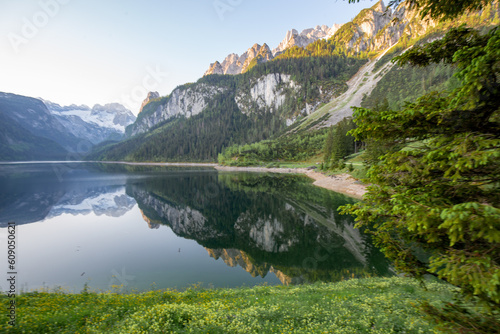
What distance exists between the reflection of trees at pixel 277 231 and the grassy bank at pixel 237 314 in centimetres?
747

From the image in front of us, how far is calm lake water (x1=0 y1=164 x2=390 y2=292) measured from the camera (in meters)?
17.7

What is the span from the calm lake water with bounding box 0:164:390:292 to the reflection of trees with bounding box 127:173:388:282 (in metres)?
0.11

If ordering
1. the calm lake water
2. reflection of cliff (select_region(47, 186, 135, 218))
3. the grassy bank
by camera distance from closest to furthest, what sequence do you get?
the grassy bank → the calm lake water → reflection of cliff (select_region(47, 186, 135, 218))

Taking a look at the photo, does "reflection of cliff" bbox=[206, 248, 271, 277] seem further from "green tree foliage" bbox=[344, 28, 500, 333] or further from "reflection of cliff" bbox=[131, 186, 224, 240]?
"green tree foliage" bbox=[344, 28, 500, 333]

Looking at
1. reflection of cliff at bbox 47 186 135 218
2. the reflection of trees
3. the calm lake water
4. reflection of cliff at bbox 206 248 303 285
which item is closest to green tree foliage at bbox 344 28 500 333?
reflection of cliff at bbox 206 248 303 285

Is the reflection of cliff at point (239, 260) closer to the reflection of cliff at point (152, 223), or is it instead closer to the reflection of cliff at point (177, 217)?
the reflection of cliff at point (177, 217)

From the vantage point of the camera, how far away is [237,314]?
8.80m

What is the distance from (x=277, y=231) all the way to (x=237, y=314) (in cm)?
2042

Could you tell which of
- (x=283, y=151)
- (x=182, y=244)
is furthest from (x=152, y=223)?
(x=283, y=151)

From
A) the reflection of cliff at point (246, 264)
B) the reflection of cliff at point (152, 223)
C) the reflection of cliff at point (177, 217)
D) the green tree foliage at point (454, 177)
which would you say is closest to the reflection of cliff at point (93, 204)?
the reflection of cliff at point (177, 217)

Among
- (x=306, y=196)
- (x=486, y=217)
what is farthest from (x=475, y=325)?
(x=306, y=196)

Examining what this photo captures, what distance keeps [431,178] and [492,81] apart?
6.93ft

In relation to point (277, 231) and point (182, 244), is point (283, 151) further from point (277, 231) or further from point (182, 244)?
point (182, 244)

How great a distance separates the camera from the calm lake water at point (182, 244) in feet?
58.1
